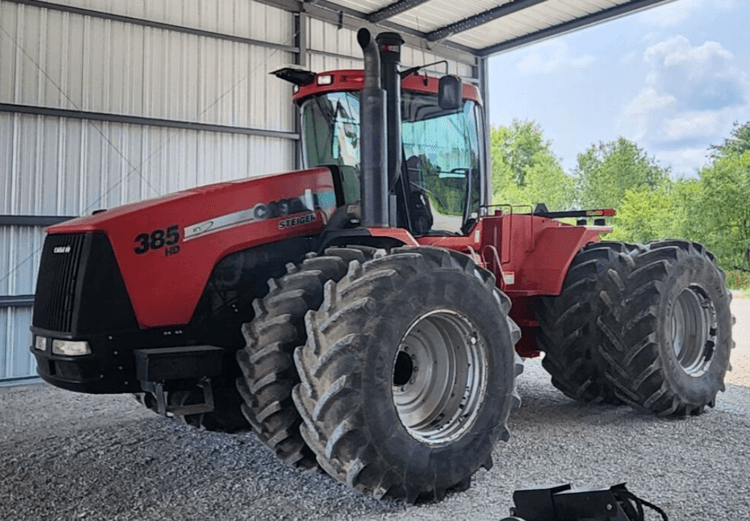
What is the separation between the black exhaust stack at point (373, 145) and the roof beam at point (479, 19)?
24.9 ft

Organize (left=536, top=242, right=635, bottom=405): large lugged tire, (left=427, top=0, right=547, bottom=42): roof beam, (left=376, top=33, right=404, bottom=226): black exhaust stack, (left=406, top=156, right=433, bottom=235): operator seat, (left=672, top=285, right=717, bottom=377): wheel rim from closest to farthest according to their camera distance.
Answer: (left=376, top=33, right=404, bottom=226): black exhaust stack < (left=406, top=156, right=433, bottom=235): operator seat < (left=536, top=242, right=635, bottom=405): large lugged tire < (left=672, top=285, right=717, bottom=377): wheel rim < (left=427, top=0, right=547, bottom=42): roof beam

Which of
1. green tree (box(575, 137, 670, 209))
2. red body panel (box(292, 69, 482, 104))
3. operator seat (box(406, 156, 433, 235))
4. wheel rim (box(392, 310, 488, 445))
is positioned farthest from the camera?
green tree (box(575, 137, 670, 209))

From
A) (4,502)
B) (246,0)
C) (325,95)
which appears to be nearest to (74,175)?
(246,0)

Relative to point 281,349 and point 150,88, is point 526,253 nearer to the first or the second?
point 281,349

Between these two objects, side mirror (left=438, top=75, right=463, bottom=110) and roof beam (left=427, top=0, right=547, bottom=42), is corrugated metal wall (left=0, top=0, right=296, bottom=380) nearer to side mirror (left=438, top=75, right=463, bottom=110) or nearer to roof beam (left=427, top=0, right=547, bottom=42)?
roof beam (left=427, top=0, right=547, bottom=42)

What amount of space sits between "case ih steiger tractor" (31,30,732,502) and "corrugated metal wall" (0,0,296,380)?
524cm

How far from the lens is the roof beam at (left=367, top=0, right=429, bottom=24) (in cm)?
1116

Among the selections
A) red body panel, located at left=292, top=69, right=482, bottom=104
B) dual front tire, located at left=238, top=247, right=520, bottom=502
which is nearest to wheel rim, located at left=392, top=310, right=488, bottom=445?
dual front tire, located at left=238, top=247, right=520, bottom=502

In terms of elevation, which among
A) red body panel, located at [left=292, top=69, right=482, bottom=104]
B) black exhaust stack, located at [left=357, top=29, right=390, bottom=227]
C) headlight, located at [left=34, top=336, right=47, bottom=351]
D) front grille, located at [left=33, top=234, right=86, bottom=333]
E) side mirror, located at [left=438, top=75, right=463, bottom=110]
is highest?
red body panel, located at [left=292, top=69, right=482, bottom=104]

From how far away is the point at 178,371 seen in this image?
380cm

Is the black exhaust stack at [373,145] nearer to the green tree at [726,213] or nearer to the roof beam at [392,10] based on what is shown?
the roof beam at [392,10]

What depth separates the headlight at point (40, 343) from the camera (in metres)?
3.93

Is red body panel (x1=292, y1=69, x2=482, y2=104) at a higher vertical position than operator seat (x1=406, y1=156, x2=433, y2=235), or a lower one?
higher

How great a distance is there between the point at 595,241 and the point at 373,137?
2947 millimetres
